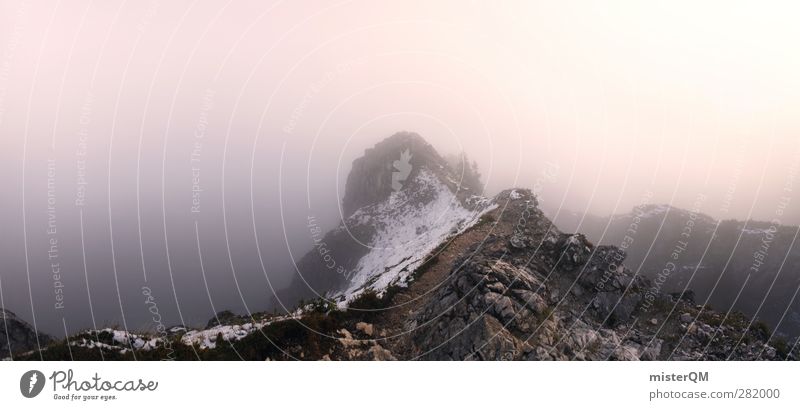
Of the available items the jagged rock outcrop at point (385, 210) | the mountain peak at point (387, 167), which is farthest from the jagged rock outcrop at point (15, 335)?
the mountain peak at point (387, 167)

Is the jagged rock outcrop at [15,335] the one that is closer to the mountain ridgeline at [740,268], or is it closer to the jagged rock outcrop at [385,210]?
the jagged rock outcrop at [385,210]

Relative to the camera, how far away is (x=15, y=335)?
55.9 feet

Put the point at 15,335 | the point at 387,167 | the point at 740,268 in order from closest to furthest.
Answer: the point at 15,335 → the point at 740,268 → the point at 387,167

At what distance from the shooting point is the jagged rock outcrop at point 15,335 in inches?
634

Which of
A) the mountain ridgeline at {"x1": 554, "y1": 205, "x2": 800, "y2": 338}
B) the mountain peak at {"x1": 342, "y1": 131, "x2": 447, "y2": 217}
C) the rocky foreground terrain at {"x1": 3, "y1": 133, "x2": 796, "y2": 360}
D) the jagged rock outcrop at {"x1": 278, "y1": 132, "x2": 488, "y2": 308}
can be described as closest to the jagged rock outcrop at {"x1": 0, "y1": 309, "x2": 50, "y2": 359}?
the rocky foreground terrain at {"x1": 3, "y1": 133, "x2": 796, "y2": 360}

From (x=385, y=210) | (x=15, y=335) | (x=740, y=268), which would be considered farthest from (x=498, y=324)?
(x=740, y=268)

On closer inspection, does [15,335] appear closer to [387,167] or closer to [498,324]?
[498,324]

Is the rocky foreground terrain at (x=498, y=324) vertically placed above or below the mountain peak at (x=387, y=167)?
below

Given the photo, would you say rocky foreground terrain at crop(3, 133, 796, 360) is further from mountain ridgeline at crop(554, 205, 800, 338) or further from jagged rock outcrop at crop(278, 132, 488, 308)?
mountain ridgeline at crop(554, 205, 800, 338)

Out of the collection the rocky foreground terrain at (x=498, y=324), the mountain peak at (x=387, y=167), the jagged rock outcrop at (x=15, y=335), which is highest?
the mountain peak at (x=387, y=167)

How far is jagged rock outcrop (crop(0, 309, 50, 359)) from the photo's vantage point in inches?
634

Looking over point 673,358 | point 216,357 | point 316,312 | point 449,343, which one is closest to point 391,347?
point 449,343

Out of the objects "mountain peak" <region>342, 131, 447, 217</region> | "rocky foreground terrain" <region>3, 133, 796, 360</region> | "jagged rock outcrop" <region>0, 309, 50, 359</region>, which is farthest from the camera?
"mountain peak" <region>342, 131, 447, 217</region>
